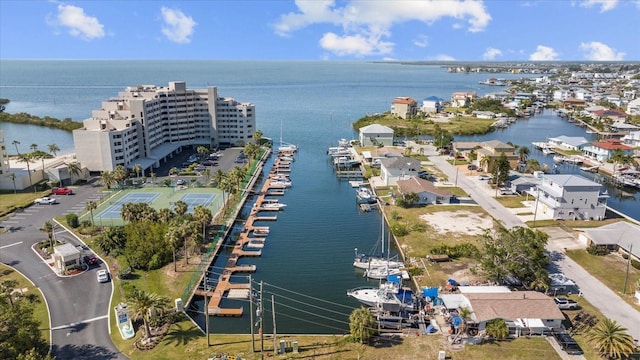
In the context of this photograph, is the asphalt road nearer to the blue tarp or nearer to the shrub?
the blue tarp

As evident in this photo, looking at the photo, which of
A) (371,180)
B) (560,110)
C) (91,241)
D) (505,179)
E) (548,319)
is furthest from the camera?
(560,110)

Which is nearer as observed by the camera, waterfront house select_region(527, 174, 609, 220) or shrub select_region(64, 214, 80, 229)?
shrub select_region(64, 214, 80, 229)

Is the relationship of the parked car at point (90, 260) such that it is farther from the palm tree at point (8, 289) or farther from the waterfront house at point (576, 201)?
the waterfront house at point (576, 201)

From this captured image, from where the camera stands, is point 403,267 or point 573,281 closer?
point 573,281

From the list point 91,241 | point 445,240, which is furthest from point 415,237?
point 91,241

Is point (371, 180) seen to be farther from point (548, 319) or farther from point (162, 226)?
point (548, 319)

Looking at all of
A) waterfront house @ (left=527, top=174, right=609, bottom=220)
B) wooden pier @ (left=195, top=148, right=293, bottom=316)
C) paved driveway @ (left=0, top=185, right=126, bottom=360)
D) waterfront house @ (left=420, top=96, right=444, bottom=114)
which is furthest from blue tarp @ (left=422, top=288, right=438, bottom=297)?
waterfront house @ (left=420, top=96, right=444, bottom=114)
